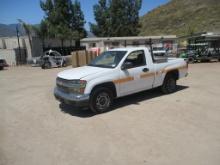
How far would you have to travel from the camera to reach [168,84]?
9.30 meters

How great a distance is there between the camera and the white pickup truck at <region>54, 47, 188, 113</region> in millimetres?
6828

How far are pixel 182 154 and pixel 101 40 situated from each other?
34.4 m

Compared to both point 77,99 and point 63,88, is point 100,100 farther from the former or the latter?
point 63,88

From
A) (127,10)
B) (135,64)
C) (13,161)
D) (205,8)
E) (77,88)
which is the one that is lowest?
(13,161)

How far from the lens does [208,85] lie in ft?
35.8

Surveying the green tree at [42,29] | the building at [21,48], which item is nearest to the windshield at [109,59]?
the building at [21,48]

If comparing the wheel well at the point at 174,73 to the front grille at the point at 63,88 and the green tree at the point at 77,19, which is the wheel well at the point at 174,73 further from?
the green tree at the point at 77,19

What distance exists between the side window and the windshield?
26cm

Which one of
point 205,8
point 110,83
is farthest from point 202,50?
point 205,8

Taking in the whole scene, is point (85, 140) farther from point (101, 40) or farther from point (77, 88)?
point (101, 40)

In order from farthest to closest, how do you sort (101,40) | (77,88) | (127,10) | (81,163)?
1. (127,10)
2. (101,40)
3. (77,88)
4. (81,163)

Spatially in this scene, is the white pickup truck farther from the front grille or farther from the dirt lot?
the dirt lot

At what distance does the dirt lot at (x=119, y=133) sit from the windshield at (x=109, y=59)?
4.49ft

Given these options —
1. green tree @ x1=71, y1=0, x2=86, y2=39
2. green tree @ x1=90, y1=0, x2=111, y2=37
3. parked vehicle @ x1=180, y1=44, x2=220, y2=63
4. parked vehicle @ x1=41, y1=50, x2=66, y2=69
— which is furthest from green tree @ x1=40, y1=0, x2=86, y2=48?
parked vehicle @ x1=180, y1=44, x2=220, y2=63
